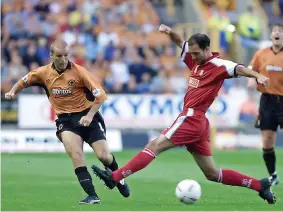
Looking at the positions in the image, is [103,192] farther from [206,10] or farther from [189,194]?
[206,10]

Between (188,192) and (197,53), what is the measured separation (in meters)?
1.71

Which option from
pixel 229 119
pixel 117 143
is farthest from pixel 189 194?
pixel 229 119

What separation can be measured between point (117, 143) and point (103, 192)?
1002cm

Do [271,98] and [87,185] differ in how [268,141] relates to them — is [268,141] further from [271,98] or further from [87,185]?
[87,185]

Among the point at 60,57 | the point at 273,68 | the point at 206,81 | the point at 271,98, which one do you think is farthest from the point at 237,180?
the point at 273,68

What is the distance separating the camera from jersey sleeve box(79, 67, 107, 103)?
11.2 m

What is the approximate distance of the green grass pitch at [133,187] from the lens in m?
10.7

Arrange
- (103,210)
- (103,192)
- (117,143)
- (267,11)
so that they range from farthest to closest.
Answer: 1. (267,11)
2. (117,143)
3. (103,192)
4. (103,210)

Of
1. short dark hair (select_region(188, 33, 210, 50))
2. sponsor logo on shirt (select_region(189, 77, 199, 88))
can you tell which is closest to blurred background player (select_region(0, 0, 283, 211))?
sponsor logo on shirt (select_region(189, 77, 199, 88))

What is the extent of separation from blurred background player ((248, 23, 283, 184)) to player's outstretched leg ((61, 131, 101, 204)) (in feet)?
12.8

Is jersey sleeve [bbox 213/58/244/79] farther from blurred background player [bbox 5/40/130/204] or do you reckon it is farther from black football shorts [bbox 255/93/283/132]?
black football shorts [bbox 255/93/283/132]

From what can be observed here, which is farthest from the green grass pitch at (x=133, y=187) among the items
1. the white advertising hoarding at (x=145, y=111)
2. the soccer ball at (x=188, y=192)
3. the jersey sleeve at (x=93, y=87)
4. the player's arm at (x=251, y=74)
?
the white advertising hoarding at (x=145, y=111)

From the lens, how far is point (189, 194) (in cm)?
1073

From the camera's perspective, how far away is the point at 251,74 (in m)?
10.3
